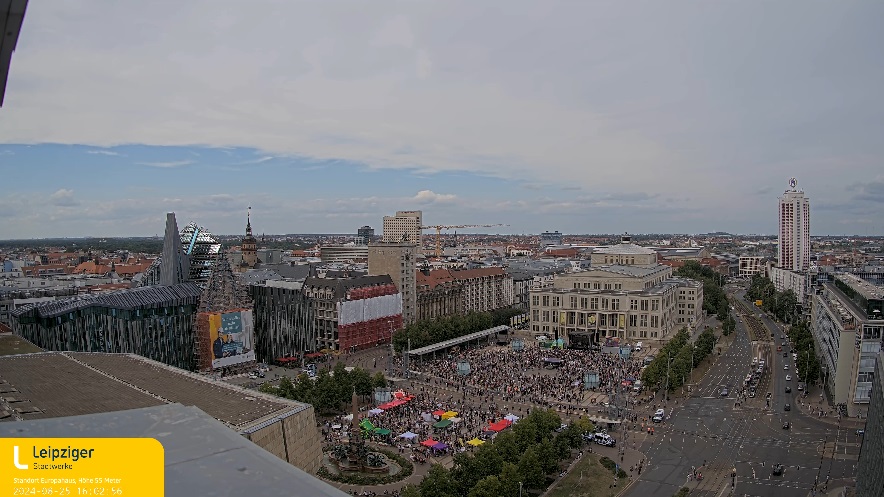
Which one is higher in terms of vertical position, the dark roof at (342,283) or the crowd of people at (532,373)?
the dark roof at (342,283)

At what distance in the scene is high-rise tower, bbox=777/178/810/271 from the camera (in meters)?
184

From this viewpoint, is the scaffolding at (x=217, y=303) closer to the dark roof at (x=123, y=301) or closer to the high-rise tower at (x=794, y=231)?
the dark roof at (x=123, y=301)

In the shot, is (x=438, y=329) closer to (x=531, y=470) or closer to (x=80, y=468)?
(x=531, y=470)

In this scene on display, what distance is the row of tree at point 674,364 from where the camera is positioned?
5888 centimetres

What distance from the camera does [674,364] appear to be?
61.0 m

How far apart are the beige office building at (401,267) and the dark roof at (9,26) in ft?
294

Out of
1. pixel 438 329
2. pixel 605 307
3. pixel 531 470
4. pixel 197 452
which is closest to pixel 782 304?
pixel 605 307

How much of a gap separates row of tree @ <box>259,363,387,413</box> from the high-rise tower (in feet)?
527

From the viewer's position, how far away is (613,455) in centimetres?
4347

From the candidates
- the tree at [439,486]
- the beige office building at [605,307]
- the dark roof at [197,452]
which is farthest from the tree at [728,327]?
the dark roof at [197,452]

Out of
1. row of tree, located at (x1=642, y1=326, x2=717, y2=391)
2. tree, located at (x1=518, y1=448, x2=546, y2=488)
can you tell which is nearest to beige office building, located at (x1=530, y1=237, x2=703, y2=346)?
row of tree, located at (x1=642, y1=326, x2=717, y2=391)

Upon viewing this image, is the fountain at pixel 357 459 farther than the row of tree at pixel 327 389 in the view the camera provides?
No

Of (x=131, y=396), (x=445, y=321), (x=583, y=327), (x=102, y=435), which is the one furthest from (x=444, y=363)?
(x=102, y=435)

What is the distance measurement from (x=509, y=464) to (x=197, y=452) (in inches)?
1177
